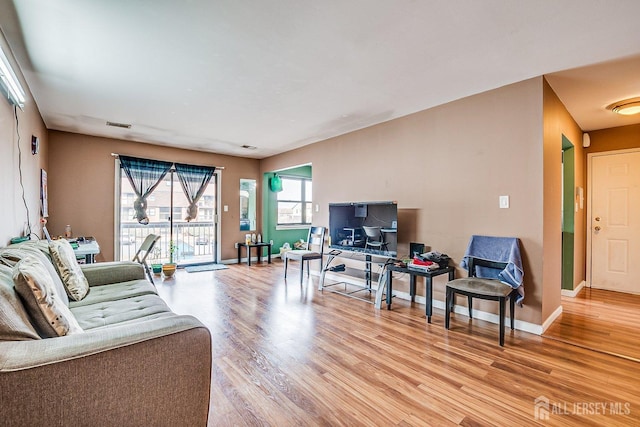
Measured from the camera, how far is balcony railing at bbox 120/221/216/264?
5.66 m

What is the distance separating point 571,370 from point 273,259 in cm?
564

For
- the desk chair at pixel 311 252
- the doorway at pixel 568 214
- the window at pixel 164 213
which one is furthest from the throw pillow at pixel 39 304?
the doorway at pixel 568 214

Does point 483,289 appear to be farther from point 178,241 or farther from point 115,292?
point 178,241

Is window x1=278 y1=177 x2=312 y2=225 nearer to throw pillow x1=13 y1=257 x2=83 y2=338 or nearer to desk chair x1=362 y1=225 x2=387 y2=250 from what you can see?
desk chair x1=362 y1=225 x2=387 y2=250

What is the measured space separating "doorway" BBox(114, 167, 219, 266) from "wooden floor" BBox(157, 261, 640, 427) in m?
3.14

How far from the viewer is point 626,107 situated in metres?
3.38

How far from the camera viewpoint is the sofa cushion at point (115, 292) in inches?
90.1

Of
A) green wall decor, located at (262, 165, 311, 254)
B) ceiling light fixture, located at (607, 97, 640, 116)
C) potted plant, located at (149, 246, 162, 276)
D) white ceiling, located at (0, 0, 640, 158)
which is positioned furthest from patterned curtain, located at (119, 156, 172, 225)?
ceiling light fixture, located at (607, 97, 640, 116)

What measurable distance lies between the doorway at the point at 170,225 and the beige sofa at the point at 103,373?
177 inches

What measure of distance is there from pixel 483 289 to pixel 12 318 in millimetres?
3101

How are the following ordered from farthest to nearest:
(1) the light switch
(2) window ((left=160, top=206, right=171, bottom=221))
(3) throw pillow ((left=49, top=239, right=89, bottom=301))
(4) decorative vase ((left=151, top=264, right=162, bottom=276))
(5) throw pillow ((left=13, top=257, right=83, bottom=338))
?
(2) window ((left=160, top=206, right=171, bottom=221)) → (4) decorative vase ((left=151, top=264, right=162, bottom=276)) → (1) the light switch → (3) throw pillow ((left=49, top=239, right=89, bottom=301)) → (5) throw pillow ((left=13, top=257, right=83, bottom=338))

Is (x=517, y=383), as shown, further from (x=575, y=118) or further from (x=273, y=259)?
(x=273, y=259)

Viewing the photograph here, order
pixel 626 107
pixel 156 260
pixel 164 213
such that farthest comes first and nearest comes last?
pixel 156 260 < pixel 164 213 < pixel 626 107

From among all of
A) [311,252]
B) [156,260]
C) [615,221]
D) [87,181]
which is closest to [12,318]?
[311,252]
